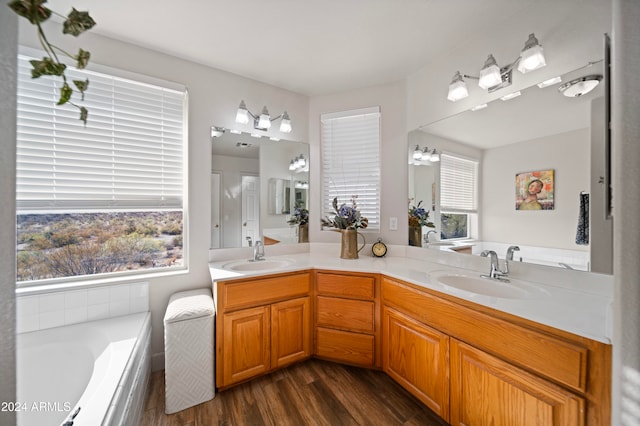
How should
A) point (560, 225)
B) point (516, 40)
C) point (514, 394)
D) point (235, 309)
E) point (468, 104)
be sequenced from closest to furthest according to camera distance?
point (514, 394) < point (560, 225) < point (516, 40) < point (235, 309) < point (468, 104)

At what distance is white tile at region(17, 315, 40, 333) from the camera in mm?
1520

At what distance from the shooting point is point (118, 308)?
70.6 inches

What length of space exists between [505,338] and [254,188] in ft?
6.79

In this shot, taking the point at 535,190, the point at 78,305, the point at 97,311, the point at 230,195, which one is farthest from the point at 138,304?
the point at 535,190

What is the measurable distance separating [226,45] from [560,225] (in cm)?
254

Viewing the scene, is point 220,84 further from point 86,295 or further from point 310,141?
point 86,295

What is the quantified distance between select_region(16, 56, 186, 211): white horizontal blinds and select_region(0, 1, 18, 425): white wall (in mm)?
1801

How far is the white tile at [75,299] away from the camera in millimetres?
1645

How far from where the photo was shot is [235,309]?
174cm

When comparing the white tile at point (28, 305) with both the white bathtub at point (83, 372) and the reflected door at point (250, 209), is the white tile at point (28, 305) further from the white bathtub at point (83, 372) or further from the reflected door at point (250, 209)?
the reflected door at point (250, 209)

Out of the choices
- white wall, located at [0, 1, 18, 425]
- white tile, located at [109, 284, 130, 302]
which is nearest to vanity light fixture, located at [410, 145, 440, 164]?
white wall, located at [0, 1, 18, 425]

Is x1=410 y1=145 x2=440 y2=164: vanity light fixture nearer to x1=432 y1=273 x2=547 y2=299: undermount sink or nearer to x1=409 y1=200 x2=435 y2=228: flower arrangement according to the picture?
x1=409 y1=200 x2=435 y2=228: flower arrangement

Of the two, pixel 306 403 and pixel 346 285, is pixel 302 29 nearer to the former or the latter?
pixel 346 285

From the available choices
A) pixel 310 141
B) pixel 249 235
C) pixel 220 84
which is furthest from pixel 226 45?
pixel 249 235
